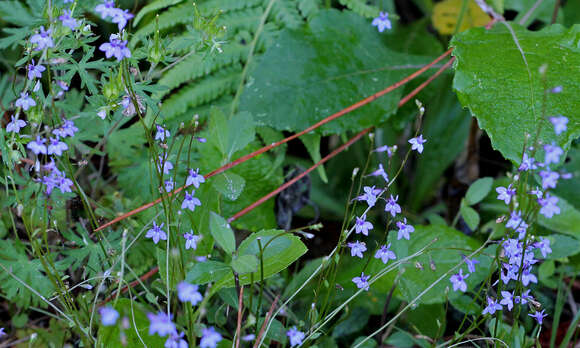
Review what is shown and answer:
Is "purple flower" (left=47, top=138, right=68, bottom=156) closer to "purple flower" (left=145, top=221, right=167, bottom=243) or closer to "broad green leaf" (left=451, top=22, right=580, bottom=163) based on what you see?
A: "purple flower" (left=145, top=221, right=167, bottom=243)

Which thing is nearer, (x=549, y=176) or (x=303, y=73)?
(x=549, y=176)

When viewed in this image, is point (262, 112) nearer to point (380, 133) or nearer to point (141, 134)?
point (141, 134)

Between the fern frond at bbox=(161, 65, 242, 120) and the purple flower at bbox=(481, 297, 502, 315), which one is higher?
the fern frond at bbox=(161, 65, 242, 120)

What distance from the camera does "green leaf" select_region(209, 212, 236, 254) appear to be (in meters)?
1.23

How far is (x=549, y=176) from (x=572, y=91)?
607 mm

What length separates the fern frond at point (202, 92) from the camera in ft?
6.98

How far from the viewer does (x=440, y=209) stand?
245 cm

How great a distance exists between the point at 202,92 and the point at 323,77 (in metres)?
0.48

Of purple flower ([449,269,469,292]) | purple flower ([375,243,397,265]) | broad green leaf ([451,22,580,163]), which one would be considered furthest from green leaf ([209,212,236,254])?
broad green leaf ([451,22,580,163])

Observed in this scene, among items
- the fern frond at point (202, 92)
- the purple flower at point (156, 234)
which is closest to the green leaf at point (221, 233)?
the purple flower at point (156, 234)

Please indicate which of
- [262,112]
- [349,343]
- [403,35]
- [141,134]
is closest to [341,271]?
[349,343]

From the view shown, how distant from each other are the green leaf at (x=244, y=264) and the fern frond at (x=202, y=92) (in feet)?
3.50

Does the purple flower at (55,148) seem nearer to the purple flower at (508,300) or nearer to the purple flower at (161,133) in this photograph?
the purple flower at (161,133)

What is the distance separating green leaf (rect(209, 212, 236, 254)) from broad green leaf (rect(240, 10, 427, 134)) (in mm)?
744
